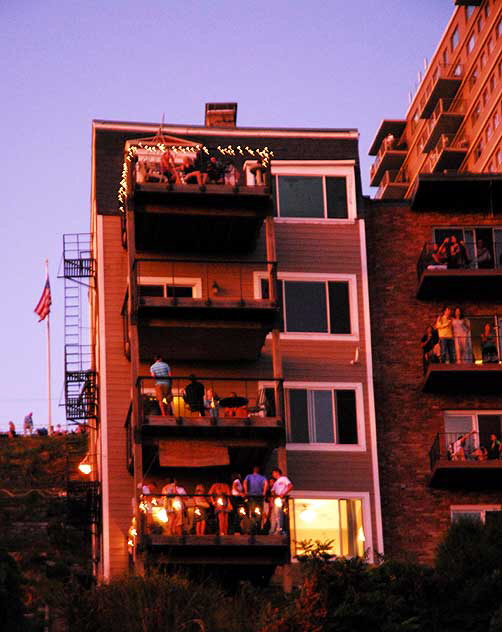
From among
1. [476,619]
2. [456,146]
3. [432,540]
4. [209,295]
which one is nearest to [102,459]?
[209,295]

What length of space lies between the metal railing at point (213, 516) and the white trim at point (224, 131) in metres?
12.0

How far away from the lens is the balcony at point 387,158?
127794 millimetres

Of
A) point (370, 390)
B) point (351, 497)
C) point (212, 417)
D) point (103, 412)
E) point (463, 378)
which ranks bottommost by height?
point (351, 497)

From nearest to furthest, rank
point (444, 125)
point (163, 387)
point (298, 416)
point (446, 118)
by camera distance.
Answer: point (163, 387) < point (298, 416) < point (446, 118) < point (444, 125)

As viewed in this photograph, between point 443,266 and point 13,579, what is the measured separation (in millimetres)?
16495

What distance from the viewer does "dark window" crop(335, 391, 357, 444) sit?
45.7 metres

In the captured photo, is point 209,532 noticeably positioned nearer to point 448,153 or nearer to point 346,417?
point 346,417

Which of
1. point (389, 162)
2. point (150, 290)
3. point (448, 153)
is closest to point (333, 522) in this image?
point (150, 290)

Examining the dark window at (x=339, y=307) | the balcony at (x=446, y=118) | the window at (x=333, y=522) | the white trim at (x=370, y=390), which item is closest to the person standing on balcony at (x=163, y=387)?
the window at (x=333, y=522)

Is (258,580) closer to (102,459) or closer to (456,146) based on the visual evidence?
(102,459)

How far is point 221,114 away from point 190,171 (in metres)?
8.23

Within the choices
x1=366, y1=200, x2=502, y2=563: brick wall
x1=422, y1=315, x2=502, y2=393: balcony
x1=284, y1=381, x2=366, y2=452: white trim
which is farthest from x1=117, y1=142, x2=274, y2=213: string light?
x1=422, y1=315, x2=502, y2=393: balcony

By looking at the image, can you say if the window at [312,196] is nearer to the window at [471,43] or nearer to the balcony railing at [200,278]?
the balcony railing at [200,278]

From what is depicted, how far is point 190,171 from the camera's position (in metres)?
45.0
